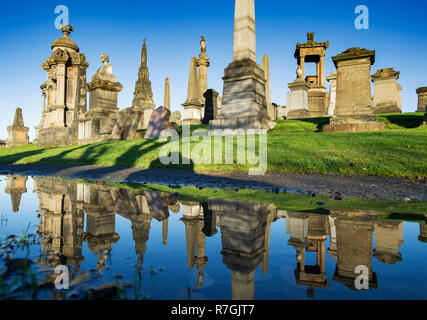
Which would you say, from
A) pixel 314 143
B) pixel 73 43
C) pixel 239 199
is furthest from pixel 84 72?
pixel 239 199

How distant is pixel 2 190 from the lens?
4281 millimetres

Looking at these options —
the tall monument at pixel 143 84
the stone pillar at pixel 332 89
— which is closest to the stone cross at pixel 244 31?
the stone pillar at pixel 332 89

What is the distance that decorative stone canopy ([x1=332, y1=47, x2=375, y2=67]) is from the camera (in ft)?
32.9

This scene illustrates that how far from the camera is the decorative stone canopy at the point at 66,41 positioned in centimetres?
1578

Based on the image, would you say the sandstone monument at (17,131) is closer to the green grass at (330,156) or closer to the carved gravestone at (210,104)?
the carved gravestone at (210,104)

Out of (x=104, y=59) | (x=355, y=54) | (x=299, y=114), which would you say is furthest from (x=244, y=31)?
(x=299, y=114)

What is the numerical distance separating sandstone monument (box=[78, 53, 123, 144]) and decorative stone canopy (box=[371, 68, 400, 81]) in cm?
1798

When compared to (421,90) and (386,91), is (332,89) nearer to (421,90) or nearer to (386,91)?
(386,91)

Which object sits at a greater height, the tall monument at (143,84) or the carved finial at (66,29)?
the tall monument at (143,84)

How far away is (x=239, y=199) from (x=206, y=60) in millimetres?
28890

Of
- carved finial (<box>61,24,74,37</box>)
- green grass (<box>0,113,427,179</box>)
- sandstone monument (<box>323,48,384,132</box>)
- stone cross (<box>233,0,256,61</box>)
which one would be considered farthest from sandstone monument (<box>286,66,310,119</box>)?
carved finial (<box>61,24,74,37</box>)

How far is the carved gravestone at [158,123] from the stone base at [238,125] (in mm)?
3609
